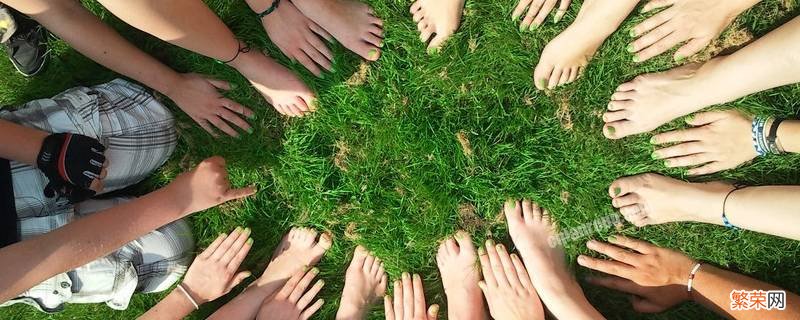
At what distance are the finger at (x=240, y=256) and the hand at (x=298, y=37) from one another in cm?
73

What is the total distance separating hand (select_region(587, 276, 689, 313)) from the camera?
2320mm

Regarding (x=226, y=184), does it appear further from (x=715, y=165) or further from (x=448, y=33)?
(x=715, y=165)

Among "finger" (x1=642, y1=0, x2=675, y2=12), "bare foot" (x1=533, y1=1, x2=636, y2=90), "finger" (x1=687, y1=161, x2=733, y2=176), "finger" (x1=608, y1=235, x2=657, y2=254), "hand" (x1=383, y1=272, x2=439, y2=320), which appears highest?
"finger" (x1=642, y1=0, x2=675, y2=12)

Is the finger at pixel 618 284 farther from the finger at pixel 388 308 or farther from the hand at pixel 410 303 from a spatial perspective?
the finger at pixel 388 308

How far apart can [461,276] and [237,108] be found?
1.09m

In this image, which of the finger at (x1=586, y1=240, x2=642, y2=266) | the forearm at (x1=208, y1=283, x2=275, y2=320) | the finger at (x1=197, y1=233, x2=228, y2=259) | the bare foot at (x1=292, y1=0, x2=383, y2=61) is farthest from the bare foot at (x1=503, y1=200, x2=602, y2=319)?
the finger at (x1=197, y1=233, x2=228, y2=259)

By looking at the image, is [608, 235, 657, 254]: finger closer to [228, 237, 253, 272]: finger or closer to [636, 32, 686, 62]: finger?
[636, 32, 686, 62]: finger

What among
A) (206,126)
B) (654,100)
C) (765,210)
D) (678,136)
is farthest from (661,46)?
(206,126)

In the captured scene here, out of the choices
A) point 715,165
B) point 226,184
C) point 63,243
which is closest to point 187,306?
point 226,184

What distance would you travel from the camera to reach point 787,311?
6.99 feet

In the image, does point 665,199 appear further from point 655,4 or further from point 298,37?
point 298,37

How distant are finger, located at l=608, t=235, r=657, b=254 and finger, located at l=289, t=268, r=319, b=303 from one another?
1177mm

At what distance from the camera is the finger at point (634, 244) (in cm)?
236

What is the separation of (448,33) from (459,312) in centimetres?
106
